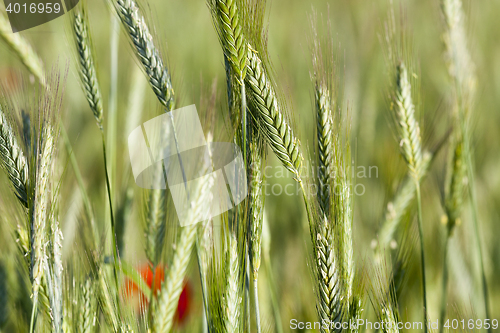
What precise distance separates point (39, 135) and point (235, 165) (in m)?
0.32

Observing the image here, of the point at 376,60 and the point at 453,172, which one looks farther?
the point at 376,60

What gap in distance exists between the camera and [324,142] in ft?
1.91

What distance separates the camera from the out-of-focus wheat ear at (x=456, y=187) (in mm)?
791

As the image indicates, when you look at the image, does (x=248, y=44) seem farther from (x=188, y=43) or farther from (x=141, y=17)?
(x=188, y=43)

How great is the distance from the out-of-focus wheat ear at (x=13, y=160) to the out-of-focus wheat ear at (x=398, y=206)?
2.58 ft

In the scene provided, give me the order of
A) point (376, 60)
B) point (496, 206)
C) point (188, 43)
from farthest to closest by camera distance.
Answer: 1. point (188, 43)
2. point (376, 60)
3. point (496, 206)

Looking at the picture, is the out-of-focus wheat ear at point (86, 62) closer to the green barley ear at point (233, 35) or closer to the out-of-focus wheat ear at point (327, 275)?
the green barley ear at point (233, 35)

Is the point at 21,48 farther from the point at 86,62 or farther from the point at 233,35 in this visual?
the point at 233,35

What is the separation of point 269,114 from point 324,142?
12 centimetres

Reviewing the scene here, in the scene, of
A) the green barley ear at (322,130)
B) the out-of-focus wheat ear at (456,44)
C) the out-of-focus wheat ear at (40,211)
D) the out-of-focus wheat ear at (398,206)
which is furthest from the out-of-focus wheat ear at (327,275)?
the out-of-focus wheat ear at (456,44)

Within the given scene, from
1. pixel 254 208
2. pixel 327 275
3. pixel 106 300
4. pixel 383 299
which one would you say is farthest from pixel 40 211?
pixel 383 299

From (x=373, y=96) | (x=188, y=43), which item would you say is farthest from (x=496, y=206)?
(x=188, y=43)

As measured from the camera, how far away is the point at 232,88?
0.58m

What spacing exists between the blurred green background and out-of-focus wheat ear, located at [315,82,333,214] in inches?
1.7
